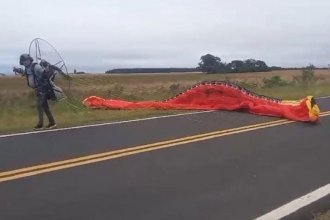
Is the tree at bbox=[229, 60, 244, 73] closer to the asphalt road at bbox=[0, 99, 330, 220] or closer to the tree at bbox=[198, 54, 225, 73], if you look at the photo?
the tree at bbox=[198, 54, 225, 73]

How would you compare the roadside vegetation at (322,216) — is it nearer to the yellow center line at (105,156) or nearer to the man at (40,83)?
the yellow center line at (105,156)

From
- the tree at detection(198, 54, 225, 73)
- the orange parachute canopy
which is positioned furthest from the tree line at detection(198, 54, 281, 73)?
the orange parachute canopy

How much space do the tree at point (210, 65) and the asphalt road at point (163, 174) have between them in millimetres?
63672

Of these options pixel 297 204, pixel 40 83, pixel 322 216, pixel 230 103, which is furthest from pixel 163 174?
pixel 230 103

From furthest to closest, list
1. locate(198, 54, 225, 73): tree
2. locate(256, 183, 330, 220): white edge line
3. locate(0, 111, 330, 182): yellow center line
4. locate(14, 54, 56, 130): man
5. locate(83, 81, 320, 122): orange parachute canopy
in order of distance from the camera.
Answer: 1. locate(198, 54, 225, 73): tree
2. locate(83, 81, 320, 122): orange parachute canopy
3. locate(14, 54, 56, 130): man
4. locate(0, 111, 330, 182): yellow center line
5. locate(256, 183, 330, 220): white edge line

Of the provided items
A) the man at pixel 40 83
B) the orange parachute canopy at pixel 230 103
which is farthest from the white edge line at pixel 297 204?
the orange parachute canopy at pixel 230 103

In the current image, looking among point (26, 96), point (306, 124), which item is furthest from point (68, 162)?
point (26, 96)

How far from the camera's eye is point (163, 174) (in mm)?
8219

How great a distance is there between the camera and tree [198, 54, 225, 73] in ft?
251

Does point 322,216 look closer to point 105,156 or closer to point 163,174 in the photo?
point 163,174

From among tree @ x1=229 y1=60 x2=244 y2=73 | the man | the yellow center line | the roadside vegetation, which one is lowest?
tree @ x1=229 y1=60 x2=244 y2=73

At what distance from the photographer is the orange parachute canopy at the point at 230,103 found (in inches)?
604

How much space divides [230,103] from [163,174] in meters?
9.93

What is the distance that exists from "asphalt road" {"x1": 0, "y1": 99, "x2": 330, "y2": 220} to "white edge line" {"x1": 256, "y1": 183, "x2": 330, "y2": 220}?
0.38 feet
